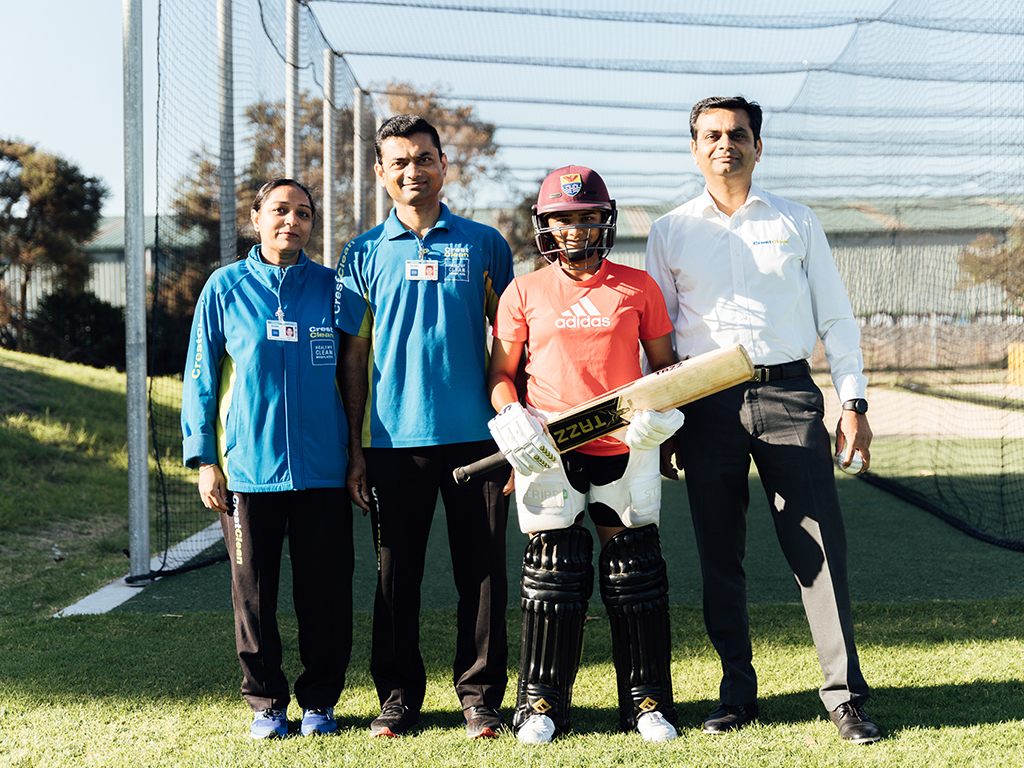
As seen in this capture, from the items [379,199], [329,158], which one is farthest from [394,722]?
[379,199]

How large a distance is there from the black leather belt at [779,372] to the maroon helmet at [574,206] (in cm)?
61

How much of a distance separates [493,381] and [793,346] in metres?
0.95

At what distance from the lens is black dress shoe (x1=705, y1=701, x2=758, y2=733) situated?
8.40 feet

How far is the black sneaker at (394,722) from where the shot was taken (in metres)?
2.61

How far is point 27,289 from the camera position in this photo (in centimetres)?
1698

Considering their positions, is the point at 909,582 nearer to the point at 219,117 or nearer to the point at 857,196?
the point at 219,117

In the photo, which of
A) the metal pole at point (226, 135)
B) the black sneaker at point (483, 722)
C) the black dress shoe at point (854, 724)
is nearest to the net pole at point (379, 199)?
the metal pole at point (226, 135)

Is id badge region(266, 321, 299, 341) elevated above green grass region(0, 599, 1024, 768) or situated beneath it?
elevated above

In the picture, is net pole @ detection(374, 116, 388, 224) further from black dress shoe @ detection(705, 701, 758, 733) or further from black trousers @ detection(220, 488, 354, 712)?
black dress shoe @ detection(705, 701, 758, 733)

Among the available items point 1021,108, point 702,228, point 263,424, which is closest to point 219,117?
point 263,424

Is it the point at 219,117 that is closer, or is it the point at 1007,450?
the point at 219,117

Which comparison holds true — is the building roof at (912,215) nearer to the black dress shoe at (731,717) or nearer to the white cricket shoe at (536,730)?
the black dress shoe at (731,717)

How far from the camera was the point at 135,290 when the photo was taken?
14.5ft

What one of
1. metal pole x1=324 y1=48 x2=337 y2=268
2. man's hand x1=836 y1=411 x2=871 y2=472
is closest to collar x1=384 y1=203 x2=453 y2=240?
man's hand x1=836 y1=411 x2=871 y2=472
